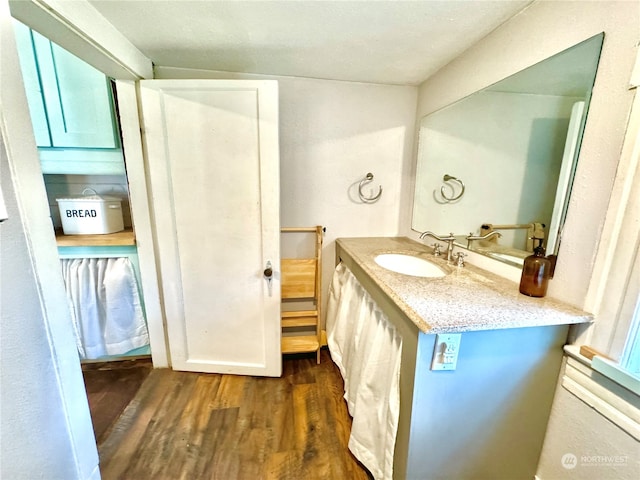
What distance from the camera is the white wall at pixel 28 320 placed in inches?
27.3

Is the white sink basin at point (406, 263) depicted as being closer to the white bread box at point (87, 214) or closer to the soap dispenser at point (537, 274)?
the soap dispenser at point (537, 274)

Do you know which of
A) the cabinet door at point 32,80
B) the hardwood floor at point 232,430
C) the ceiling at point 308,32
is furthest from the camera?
the cabinet door at point 32,80

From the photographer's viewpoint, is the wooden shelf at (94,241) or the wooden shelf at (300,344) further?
the wooden shelf at (300,344)

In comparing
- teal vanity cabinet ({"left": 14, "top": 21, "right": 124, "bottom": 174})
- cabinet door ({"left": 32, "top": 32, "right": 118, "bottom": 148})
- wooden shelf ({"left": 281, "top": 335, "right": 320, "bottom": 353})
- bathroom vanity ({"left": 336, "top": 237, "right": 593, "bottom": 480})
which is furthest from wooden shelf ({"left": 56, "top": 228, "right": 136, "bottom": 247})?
bathroom vanity ({"left": 336, "top": 237, "right": 593, "bottom": 480})

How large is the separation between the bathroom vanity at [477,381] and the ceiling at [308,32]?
1.15 meters

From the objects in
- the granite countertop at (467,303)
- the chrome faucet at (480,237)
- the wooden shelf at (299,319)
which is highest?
the chrome faucet at (480,237)

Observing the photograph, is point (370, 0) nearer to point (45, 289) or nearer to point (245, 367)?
point (45, 289)

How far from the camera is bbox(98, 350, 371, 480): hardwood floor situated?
1149 millimetres

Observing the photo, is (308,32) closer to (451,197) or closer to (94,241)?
(451,197)

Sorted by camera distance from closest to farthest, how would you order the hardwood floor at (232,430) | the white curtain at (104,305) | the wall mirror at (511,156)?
the wall mirror at (511,156), the hardwood floor at (232,430), the white curtain at (104,305)

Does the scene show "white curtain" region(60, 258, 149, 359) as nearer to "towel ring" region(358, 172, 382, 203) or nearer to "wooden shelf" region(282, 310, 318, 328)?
"wooden shelf" region(282, 310, 318, 328)

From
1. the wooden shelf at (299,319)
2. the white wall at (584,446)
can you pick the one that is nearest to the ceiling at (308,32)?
the white wall at (584,446)

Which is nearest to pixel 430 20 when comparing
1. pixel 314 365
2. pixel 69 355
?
pixel 69 355

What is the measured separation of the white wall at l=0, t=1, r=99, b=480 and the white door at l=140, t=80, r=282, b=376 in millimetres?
658
